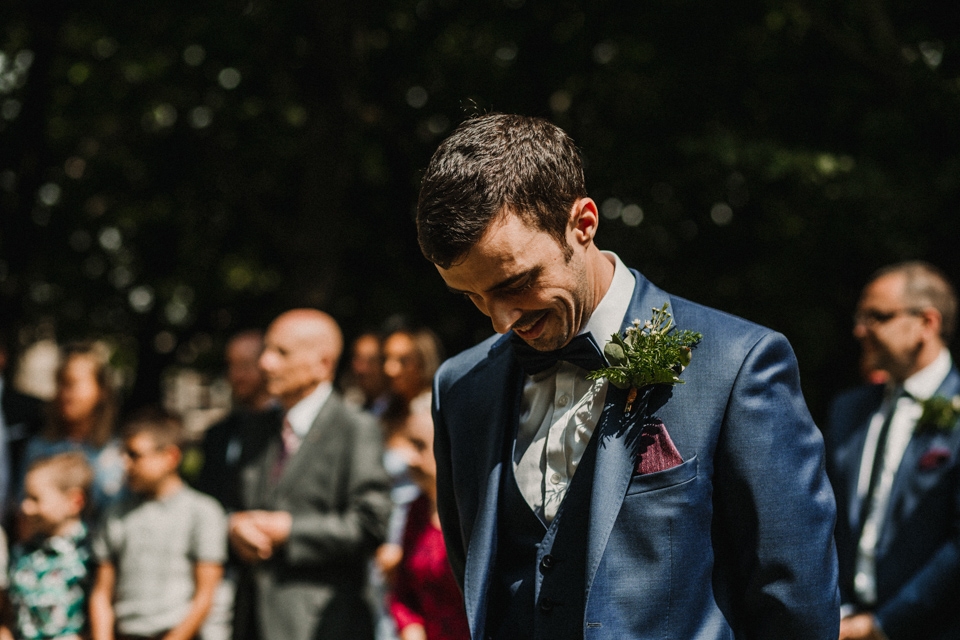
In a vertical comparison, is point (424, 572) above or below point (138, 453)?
below

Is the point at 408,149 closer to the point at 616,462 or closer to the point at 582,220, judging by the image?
the point at 582,220

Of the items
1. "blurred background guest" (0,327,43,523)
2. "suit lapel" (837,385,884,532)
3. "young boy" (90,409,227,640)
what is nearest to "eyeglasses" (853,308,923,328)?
"suit lapel" (837,385,884,532)

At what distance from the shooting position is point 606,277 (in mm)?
2404

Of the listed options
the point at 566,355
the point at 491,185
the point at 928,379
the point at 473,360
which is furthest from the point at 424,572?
the point at 491,185

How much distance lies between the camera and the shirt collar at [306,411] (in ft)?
16.3

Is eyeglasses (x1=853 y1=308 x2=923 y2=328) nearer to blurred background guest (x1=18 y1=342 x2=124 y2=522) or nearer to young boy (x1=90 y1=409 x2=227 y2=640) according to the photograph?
young boy (x1=90 y1=409 x2=227 y2=640)

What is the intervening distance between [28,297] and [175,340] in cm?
161

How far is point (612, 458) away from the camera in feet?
7.07

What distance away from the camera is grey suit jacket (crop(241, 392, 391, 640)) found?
15.2 feet

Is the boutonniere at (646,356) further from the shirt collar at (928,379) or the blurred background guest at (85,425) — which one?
the blurred background guest at (85,425)

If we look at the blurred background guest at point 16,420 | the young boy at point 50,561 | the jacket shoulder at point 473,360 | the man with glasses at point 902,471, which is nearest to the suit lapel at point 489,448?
the jacket shoulder at point 473,360

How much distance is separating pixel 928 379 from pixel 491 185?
296 cm

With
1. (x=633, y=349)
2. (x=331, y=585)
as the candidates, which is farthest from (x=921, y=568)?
(x=331, y=585)

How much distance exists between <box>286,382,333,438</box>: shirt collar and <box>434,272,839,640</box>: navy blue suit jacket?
2976 millimetres
